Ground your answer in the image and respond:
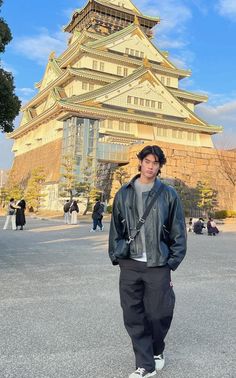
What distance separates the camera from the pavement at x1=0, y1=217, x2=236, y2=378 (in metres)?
2.80

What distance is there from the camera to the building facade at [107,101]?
3247 centimetres

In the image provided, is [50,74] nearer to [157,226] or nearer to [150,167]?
[150,167]

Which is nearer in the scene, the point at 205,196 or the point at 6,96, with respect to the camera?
the point at 6,96

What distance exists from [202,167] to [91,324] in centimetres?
2932

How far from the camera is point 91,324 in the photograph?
3.79 metres

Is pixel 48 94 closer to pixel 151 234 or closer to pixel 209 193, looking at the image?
pixel 209 193

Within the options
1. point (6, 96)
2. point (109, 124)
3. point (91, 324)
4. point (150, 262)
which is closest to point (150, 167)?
point (150, 262)

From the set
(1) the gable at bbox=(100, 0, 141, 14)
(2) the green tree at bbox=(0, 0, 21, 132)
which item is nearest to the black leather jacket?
(2) the green tree at bbox=(0, 0, 21, 132)

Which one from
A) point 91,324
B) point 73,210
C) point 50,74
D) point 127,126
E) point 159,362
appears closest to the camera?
point 159,362

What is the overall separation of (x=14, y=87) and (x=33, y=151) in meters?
36.2

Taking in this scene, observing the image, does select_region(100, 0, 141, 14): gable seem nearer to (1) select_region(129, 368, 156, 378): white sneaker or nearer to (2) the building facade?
(2) the building facade

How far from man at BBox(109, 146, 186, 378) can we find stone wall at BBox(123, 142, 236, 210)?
2726 cm

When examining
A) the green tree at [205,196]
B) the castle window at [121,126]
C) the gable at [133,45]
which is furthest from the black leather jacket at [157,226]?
the gable at [133,45]

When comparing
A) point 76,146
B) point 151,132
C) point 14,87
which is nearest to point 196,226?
point 14,87
